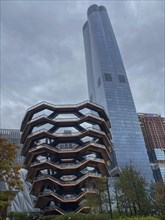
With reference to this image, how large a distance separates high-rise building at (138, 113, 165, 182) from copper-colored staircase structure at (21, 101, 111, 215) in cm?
9160

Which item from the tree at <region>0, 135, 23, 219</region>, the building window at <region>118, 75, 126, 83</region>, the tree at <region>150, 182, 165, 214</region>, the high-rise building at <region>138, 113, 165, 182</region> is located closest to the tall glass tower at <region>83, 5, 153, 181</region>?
the building window at <region>118, 75, 126, 83</region>

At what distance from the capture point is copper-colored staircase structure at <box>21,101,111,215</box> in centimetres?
5675

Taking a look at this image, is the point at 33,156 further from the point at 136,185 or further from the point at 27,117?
the point at 136,185

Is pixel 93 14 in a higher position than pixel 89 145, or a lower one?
higher

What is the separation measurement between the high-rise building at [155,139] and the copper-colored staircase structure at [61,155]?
301 feet

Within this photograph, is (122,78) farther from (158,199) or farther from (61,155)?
(158,199)

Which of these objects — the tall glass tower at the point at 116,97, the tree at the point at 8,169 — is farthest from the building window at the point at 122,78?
the tree at the point at 8,169

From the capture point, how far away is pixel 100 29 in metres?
183

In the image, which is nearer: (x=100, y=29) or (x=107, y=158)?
(x=107, y=158)

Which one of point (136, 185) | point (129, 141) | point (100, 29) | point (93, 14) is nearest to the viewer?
point (136, 185)

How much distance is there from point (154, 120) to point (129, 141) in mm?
44665

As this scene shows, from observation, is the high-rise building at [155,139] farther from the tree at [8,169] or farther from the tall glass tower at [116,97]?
the tree at [8,169]

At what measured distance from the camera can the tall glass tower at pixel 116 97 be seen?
129 m

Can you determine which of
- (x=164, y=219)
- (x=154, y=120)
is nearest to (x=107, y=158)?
(x=164, y=219)
